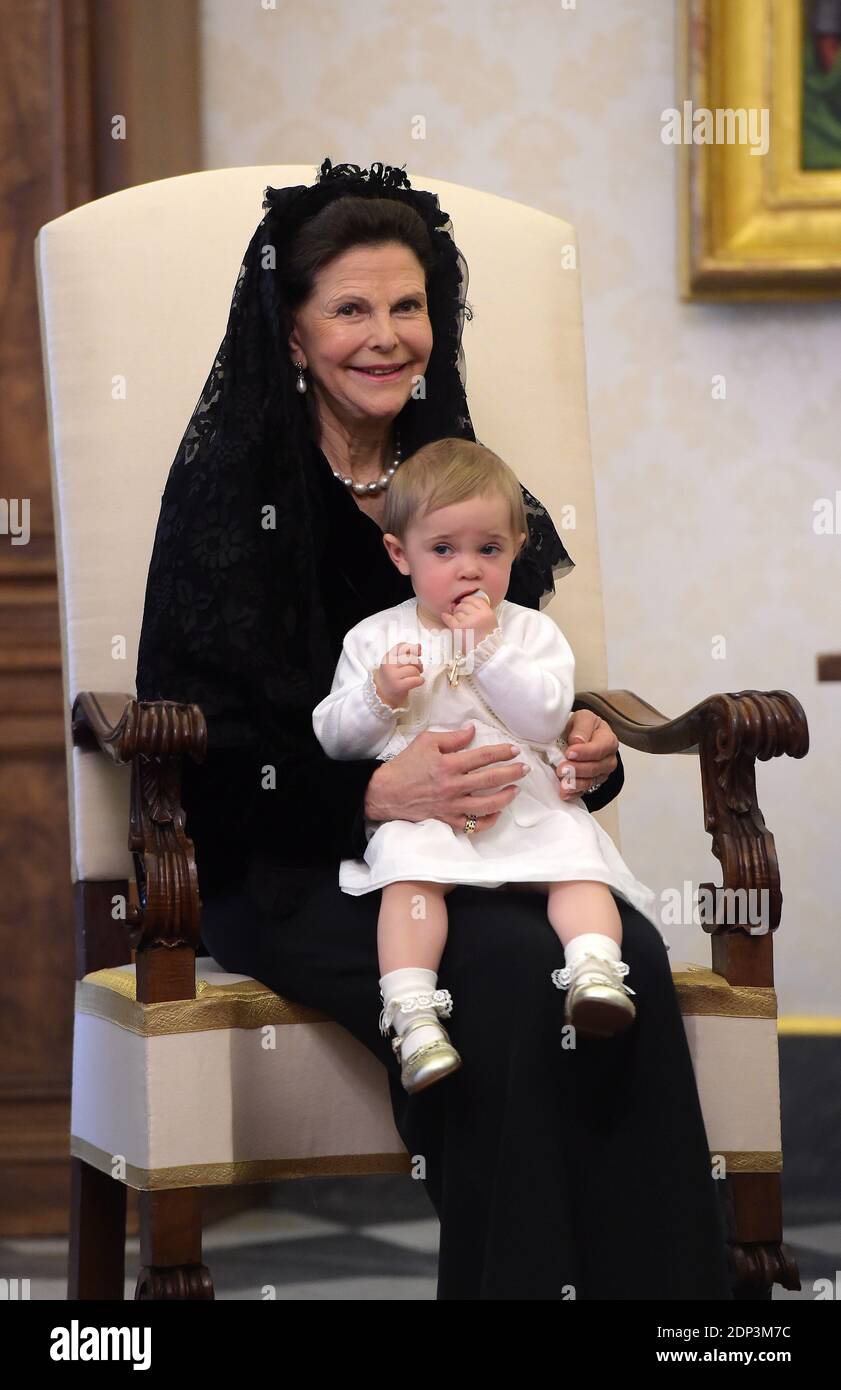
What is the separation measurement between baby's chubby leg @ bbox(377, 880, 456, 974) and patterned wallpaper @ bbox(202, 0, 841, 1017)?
1.74 metres

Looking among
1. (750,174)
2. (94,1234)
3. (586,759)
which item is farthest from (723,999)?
(750,174)

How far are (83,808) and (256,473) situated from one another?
55 cm

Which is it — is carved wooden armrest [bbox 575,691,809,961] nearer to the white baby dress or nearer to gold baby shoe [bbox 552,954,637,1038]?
the white baby dress

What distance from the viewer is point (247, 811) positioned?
7.16 ft

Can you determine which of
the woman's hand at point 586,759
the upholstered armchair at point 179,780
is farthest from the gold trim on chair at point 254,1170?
the woman's hand at point 586,759

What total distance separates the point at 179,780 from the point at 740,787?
0.69 m

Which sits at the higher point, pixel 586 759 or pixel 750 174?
pixel 750 174

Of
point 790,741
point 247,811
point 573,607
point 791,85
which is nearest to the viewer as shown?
point 790,741

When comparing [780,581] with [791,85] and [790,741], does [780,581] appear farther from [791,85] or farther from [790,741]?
[790,741]

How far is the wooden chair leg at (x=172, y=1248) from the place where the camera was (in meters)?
1.88

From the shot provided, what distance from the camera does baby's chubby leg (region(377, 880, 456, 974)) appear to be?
Result: 1885mm

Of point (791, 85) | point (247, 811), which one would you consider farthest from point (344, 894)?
point (791, 85)

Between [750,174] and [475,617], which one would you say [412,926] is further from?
[750,174]

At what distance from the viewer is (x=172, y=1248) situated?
6.22 ft
